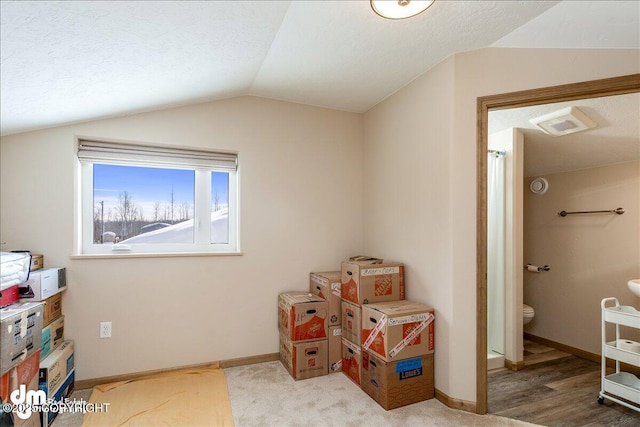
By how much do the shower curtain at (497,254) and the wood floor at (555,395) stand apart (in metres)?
0.31

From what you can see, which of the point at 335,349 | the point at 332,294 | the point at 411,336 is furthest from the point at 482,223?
the point at 335,349

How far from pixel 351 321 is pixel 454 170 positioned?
138cm

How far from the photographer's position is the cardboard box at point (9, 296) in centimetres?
180

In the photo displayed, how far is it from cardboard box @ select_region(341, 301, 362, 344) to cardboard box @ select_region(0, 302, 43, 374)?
1.98m

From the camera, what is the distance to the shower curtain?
292 centimetres

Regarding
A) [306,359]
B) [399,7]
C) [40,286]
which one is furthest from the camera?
[306,359]

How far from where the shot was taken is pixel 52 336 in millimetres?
2150

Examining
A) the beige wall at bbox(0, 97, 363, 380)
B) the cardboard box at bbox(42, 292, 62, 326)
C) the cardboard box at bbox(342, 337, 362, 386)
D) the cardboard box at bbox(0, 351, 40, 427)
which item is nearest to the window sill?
the beige wall at bbox(0, 97, 363, 380)

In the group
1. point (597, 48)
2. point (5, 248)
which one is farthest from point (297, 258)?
point (597, 48)

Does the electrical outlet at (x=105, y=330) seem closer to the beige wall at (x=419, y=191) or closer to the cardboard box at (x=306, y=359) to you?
the cardboard box at (x=306, y=359)

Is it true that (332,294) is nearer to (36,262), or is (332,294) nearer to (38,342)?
(38,342)

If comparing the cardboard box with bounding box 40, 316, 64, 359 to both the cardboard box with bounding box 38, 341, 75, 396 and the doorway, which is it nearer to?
the cardboard box with bounding box 38, 341, 75, 396

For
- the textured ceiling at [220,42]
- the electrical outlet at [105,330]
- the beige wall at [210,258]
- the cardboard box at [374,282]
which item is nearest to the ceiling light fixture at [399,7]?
the textured ceiling at [220,42]

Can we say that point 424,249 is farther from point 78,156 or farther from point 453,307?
point 78,156
